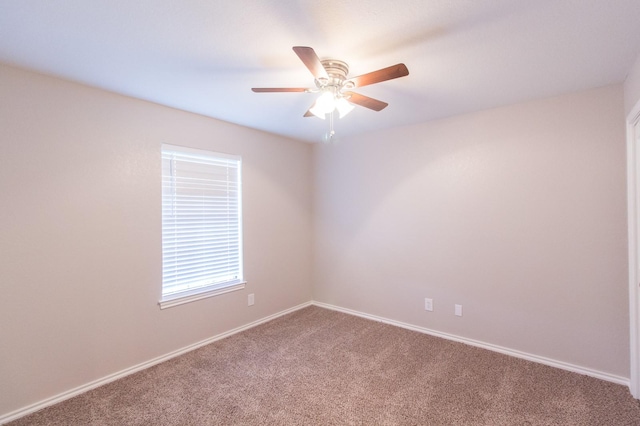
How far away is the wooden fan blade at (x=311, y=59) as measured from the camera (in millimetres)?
1454

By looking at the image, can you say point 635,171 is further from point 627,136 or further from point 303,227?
point 303,227

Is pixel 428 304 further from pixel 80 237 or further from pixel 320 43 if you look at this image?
pixel 80 237

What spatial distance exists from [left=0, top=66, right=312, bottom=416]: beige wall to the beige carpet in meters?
0.26

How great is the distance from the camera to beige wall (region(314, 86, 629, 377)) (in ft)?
7.96

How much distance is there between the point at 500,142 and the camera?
9.43ft

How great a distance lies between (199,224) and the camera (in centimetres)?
314

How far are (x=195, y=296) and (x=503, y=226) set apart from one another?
3087 mm

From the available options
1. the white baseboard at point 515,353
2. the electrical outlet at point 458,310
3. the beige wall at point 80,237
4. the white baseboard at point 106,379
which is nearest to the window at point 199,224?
the beige wall at point 80,237

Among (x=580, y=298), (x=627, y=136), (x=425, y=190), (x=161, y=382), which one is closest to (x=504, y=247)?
(x=580, y=298)

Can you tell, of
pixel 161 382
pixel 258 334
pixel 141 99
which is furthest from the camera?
pixel 258 334

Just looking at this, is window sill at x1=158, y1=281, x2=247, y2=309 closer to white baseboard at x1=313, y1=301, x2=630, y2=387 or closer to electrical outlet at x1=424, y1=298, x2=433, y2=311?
white baseboard at x1=313, y1=301, x2=630, y2=387

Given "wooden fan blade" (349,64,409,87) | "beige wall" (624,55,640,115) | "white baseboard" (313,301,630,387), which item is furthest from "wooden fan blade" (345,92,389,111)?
"white baseboard" (313,301,630,387)

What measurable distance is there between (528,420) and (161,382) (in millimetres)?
2659

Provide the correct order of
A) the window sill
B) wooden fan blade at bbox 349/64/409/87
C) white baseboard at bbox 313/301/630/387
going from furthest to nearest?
the window sill → white baseboard at bbox 313/301/630/387 → wooden fan blade at bbox 349/64/409/87
